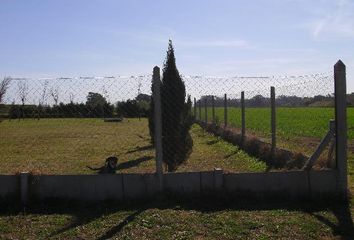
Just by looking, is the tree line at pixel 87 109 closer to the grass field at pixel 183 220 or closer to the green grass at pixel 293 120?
the grass field at pixel 183 220

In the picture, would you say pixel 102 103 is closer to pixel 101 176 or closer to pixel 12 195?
pixel 101 176

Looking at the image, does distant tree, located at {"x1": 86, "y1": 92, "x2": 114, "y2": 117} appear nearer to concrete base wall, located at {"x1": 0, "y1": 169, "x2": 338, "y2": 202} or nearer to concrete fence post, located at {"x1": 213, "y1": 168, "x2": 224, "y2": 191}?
concrete base wall, located at {"x1": 0, "y1": 169, "x2": 338, "y2": 202}

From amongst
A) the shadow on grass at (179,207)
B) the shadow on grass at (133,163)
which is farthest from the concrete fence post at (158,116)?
the shadow on grass at (133,163)

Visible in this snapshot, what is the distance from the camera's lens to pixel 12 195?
7219 mm

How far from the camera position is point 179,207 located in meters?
6.82

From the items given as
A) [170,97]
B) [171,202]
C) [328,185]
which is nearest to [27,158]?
[170,97]

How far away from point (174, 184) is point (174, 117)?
→ 245 cm

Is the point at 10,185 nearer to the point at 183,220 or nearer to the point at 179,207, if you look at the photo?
the point at 179,207

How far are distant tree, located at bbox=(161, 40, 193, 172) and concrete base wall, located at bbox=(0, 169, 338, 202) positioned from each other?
1806 millimetres

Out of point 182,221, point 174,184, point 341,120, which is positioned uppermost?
point 341,120

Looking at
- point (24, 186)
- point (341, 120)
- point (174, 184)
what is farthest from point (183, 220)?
point (341, 120)

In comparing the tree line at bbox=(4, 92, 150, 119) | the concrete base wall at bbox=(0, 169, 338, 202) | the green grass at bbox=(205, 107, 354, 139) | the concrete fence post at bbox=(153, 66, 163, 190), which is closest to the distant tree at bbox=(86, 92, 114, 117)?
the tree line at bbox=(4, 92, 150, 119)

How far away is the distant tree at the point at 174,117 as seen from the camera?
9.24 meters

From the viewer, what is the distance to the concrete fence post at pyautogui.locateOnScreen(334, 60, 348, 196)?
712 cm
